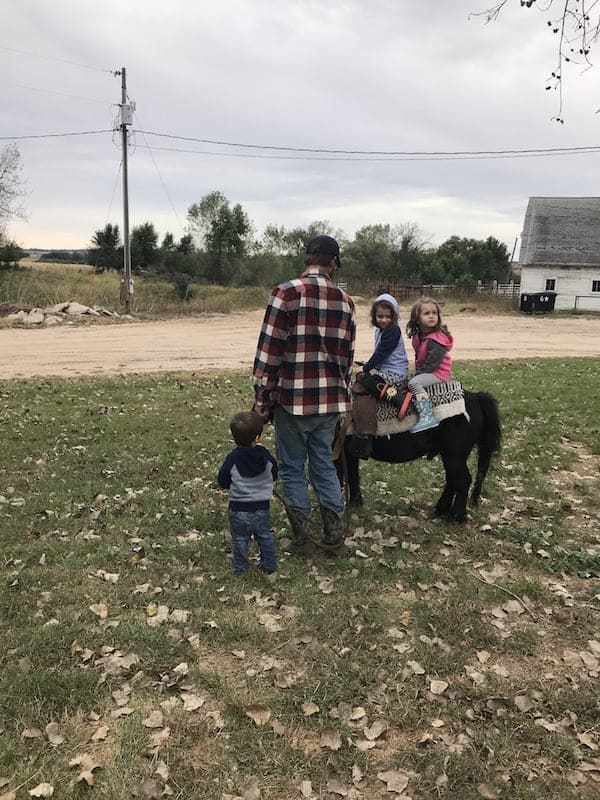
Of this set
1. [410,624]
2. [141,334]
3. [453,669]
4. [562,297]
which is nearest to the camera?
[453,669]

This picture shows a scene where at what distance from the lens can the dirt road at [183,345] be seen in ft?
54.8

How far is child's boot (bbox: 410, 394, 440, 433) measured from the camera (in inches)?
210

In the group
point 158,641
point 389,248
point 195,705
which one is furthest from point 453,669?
point 389,248

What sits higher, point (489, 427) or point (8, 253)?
point (8, 253)

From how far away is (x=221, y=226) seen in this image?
53625mm

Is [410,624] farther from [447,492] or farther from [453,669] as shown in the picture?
[447,492]

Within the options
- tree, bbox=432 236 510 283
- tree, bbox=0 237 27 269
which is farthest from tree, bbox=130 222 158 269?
tree, bbox=432 236 510 283

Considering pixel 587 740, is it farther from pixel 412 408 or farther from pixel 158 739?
pixel 412 408

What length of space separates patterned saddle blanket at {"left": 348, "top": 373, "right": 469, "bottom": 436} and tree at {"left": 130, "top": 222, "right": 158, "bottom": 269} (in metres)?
47.4

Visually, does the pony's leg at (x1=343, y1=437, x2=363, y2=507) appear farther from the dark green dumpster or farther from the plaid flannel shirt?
the dark green dumpster

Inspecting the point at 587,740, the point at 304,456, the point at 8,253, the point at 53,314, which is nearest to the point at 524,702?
the point at 587,740

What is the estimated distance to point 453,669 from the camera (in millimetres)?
3783

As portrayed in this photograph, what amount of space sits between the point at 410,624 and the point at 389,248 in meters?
64.2

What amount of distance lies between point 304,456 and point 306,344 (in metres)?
0.97
